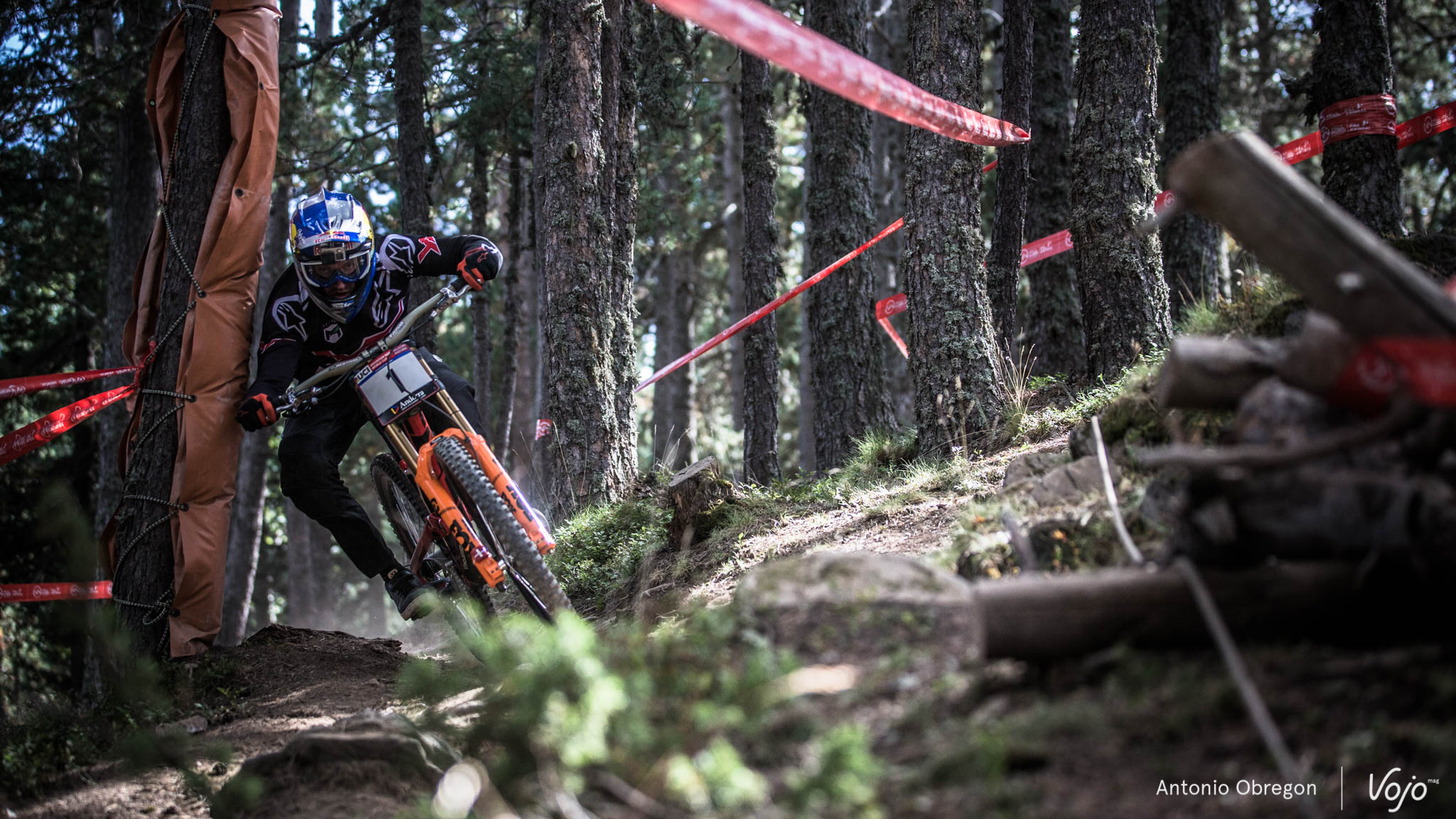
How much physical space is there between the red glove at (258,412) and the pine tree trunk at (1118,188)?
18.4 ft

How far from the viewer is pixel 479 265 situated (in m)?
5.62

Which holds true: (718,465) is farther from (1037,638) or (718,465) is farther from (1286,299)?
(1037,638)

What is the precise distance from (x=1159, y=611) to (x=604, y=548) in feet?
16.5

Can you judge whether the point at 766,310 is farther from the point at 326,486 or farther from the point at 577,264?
the point at 326,486

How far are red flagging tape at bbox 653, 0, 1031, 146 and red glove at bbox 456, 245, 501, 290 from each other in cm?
168

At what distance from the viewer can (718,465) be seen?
285 inches

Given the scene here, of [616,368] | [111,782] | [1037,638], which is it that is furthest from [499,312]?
[1037,638]

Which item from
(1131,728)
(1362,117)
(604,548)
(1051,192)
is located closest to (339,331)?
(604,548)

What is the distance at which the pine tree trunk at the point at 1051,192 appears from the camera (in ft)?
38.7

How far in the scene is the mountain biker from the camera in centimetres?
548

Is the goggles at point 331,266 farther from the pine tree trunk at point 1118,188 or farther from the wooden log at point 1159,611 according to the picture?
the pine tree trunk at point 1118,188

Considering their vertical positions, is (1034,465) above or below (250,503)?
above

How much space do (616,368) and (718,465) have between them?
259 cm

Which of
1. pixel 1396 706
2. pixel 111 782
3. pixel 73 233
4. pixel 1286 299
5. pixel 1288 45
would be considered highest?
pixel 1288 45
